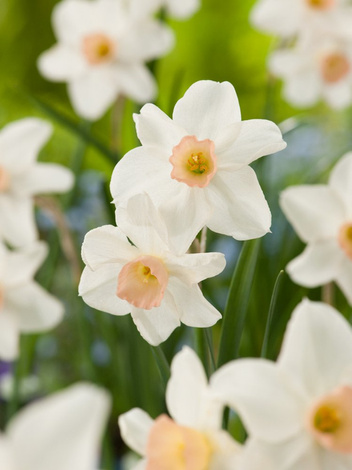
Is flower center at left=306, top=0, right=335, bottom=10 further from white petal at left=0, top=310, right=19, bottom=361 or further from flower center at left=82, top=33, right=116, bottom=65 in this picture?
white petal at left=0, top=310, right=19, bottom=361

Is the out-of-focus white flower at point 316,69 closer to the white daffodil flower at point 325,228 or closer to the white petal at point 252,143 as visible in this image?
the white daffodil flower at point 325,228

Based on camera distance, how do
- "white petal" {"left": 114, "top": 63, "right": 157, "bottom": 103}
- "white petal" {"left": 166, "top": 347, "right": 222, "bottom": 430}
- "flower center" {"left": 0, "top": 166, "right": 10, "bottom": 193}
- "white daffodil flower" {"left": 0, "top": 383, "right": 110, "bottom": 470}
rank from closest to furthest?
"white daffodil flower" {"left": 0, "top": 383, "right": 110, "bottom": 470} < "white petal" {"left": 166, "top": 347, "right": 222, "bottom": 430} < "flower center" {"left": 0, "top": 166, "right": 10, "bottom": 193} < "white petal" {"left": 114, "top": 63, "right": 157, "bottom": 103}

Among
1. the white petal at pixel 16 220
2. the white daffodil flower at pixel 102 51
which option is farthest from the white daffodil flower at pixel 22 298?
the white daffodil flower at pixel 102 51

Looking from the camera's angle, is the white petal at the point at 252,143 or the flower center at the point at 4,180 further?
the flower center at the point at 4,180

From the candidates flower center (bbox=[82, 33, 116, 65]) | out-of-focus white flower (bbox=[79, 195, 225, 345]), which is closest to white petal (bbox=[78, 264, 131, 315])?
out-of-focus white flower (bbox=[79, 195, 225, 345])

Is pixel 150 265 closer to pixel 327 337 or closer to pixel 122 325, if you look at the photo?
pixel 327 337

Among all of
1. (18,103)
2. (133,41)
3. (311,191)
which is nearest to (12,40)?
(18,103)
